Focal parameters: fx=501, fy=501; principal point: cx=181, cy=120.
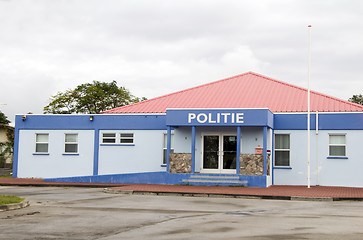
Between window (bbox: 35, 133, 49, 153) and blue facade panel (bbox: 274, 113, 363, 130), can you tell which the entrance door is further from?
window (bbox: 35, 133, 49, 153)

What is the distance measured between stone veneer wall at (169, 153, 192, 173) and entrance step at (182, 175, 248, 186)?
25.2 inches

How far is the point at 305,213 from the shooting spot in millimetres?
13883

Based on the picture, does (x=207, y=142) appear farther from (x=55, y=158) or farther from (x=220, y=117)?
(x=55, y=158)

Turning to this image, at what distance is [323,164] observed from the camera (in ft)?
87.1

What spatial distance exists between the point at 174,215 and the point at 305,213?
3.70 metres

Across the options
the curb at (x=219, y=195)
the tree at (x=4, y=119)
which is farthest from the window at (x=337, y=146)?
the tree at (x=4, y=119)

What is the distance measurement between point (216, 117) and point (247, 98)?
5688 mm

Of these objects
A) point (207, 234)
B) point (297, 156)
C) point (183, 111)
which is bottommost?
point (207, 234)

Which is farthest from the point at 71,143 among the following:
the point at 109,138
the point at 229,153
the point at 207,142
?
the point at 229,153

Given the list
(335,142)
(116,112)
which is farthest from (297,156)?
(116,112)

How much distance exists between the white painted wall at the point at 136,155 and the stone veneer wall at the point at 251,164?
5284mm

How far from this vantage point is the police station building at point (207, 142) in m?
25.8

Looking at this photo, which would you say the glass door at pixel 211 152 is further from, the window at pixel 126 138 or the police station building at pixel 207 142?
the window at pixel 126 138

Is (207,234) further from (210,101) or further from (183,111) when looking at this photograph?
(210,101)
